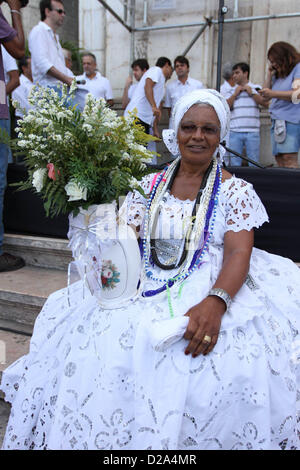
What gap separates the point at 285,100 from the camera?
15.2 ft

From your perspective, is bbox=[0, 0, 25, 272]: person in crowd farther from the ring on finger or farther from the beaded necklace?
the ring on finger

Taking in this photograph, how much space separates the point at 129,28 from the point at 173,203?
6.00m

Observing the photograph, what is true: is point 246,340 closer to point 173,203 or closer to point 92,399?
point 92,399

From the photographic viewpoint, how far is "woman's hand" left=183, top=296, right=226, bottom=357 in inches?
65.1

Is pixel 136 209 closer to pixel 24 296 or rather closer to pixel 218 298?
pixel 218 298

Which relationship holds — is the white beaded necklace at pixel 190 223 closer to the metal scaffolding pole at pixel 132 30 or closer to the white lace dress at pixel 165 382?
the white lace dress at pixel 165 382

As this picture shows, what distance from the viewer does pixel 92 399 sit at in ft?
5.53

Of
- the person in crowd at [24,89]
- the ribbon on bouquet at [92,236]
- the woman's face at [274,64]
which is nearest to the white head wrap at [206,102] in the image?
the ribbon on bouquet at [92,236]

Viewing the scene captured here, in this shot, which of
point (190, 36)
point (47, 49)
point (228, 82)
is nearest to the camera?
point (47, 49)

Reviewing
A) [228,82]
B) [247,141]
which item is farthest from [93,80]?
[247,141]

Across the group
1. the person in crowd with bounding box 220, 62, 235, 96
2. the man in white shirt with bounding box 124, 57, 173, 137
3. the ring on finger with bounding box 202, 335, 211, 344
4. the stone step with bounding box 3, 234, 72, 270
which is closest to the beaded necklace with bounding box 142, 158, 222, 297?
the ring on finger with bounding box 202, 335, 211, 344

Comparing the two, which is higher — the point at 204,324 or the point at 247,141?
the point at 247,141

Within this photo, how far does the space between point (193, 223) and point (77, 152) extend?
2.10ft
